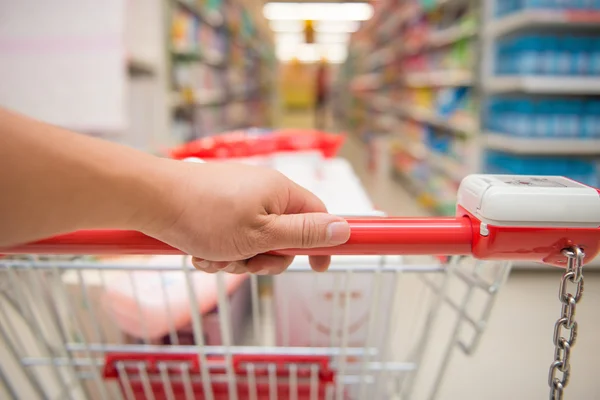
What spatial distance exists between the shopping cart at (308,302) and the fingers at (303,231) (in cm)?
2

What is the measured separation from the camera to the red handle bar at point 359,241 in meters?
0.60

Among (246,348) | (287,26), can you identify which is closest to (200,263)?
(246,348)

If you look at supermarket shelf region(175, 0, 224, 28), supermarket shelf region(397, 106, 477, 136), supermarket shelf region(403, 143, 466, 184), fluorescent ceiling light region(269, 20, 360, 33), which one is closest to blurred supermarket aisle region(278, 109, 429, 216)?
supermarket shelf region(403, 143, 466, 184)

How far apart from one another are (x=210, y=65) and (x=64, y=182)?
4784 millimetres

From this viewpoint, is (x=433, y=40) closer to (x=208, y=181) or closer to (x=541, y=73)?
(x=541, y=73)

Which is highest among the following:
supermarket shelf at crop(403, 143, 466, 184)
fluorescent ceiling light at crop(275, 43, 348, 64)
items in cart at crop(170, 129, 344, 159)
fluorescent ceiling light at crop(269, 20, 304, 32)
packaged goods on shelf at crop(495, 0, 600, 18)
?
fluorescent ceiling light at crop(269, 20, 304, 32)

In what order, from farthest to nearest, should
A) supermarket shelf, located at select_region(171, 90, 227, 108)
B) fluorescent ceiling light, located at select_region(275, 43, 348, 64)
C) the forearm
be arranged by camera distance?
fluorescent ceiling light, located at select_region(275, 43, 348, 64), supermarket shelf, located at select_region(171, 90, 227, 108), the forearm

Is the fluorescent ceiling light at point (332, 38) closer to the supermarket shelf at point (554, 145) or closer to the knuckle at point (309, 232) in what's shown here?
the supermarket shelf at point (554, 145)

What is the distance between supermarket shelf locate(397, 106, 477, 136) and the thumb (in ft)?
10.5

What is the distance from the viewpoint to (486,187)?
61 cm

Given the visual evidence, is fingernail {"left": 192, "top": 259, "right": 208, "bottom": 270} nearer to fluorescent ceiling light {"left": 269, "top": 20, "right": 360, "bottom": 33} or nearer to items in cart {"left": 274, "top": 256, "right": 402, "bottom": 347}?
items in cart {"left": 274, "top": 256, "right": 402, "bottom": 347}

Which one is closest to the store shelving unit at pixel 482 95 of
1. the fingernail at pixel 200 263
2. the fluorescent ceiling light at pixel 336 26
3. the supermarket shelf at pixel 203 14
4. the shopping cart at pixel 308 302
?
the supermarket shelf at pixel 203 14

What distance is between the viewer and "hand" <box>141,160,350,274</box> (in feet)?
1.75

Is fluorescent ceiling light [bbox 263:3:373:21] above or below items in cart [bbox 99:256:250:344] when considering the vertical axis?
above
